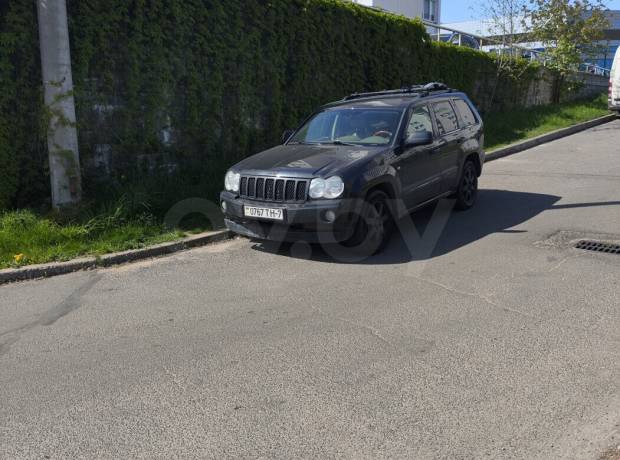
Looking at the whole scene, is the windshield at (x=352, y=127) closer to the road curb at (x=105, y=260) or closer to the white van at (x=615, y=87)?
the road curb at (x=105, y=260)

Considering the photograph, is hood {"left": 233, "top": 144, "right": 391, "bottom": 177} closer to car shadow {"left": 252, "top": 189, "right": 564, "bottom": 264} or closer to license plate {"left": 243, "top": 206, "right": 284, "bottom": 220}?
license plate {"left": 243, "top": 206, "right": 284, "bottom": 220}

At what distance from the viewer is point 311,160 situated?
664 centimetres

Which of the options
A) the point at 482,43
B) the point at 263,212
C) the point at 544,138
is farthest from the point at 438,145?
the point at 482,43

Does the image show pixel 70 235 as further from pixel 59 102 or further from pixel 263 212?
pixel 263 212

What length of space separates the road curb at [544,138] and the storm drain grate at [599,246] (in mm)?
7163

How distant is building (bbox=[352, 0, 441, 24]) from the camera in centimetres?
4275

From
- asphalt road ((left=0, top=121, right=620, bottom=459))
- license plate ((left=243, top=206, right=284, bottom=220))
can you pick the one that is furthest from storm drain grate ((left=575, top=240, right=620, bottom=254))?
license plate ((left=243, top=206, right=284, bottom=220))

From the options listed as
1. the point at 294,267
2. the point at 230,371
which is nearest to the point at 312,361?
the point at 230,371

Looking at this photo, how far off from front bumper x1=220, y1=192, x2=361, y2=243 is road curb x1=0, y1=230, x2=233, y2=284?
3.26ft

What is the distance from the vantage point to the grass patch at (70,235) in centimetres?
667

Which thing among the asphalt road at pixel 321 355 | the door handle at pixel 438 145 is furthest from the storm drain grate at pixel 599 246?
the door handle at pixel 438 145

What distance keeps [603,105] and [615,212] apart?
1880 centimetres

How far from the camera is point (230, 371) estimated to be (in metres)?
4.03

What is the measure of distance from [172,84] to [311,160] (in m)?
3.84
